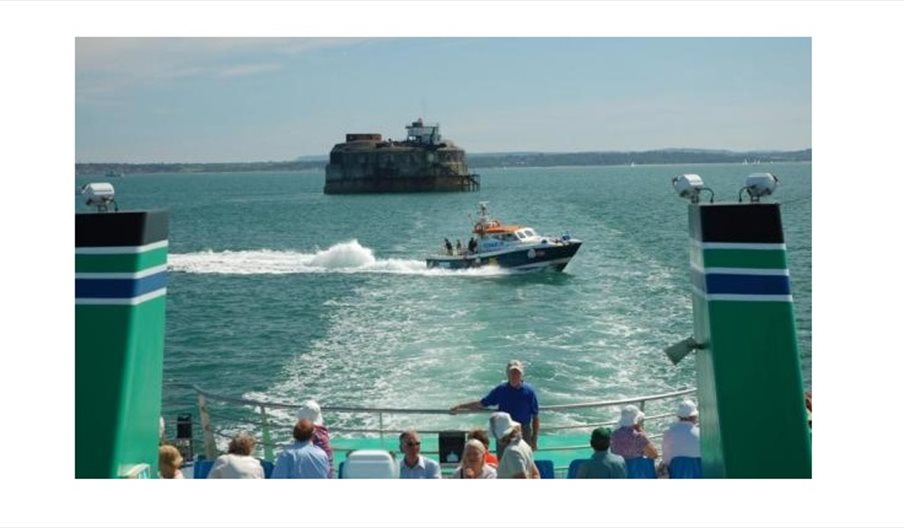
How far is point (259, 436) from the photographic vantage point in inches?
571

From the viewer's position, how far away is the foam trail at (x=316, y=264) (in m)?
47.4

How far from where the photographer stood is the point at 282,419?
1595cm

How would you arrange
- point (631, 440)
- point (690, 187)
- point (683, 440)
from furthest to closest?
point (631, 440)
point (683, 440)
point (690, 187)

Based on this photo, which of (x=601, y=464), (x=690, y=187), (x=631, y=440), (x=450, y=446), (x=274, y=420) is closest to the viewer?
(x=601, y=464)

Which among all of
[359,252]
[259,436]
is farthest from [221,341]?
[359,252]

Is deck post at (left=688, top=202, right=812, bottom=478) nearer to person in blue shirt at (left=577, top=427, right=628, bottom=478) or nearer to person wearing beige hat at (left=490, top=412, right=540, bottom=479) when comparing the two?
person in blue shirt at (left=577, top=427, right=628, bottom=478)

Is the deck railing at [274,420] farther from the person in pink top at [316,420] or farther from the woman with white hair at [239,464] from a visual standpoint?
the woman with white hair at [239,464]

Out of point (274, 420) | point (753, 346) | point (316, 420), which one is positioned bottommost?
point (274, 420)

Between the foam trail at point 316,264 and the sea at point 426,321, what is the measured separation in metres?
0.11

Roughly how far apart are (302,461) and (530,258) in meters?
38.5

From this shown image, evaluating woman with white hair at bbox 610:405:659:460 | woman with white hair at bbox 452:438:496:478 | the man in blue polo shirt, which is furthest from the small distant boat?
woman with white hair at bbox 452:438:496:478

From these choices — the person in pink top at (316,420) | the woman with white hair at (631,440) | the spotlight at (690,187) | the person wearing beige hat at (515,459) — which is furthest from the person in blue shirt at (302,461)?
the spotlight at (690,187)

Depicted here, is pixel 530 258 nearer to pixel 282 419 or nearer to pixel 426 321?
pixel 426 321

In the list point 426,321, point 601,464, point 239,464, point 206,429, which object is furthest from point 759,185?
point 426,321
